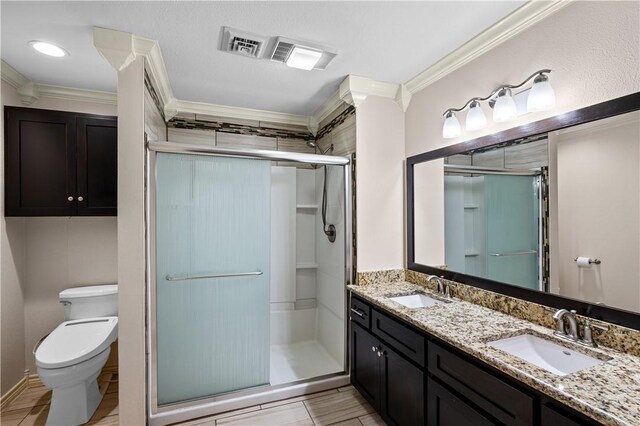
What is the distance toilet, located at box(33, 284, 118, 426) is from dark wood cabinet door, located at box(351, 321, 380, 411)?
178cm

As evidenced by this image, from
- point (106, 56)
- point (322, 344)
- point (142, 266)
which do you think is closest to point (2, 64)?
point (106, 56)

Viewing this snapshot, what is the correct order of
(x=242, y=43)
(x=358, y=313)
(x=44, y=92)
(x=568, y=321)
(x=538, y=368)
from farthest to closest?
1. (x=44, y=92)
2. (x=358, y=313)
3. (x=242, y=43)
4. (x=568, y=321)
5. (x=538, y=368)

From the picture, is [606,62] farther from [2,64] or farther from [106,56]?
[2,64]

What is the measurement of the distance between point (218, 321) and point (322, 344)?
4.41 ft

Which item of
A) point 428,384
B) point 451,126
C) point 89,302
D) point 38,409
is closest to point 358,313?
point 428,384

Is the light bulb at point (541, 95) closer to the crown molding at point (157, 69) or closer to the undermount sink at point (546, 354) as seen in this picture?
the undermount sink at point (546, 354)

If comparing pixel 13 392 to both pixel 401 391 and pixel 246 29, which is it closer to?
pixel 401 391

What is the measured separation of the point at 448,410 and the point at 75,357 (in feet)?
7.17

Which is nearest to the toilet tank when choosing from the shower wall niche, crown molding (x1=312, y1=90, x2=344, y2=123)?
the shower wall niche

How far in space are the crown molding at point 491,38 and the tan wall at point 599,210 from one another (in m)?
0.62

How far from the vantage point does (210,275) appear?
6.90 feet

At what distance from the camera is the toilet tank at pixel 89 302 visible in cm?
230

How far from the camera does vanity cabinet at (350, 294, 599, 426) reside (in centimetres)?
103

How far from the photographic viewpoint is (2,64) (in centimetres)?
203
